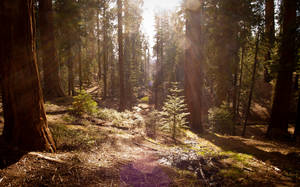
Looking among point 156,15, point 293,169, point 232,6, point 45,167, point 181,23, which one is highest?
point 156,15

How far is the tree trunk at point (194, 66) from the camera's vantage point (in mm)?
9734

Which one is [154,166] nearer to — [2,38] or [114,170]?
[114,170]

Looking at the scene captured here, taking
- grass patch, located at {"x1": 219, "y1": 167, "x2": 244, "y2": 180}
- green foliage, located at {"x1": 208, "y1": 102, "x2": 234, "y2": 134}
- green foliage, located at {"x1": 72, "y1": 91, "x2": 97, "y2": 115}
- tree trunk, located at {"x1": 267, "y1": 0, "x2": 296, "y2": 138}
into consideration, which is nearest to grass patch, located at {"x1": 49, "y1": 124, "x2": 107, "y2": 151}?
green foliage, located at {"x1": 72, "y1": 91, "x2": 97, "y2": 115}

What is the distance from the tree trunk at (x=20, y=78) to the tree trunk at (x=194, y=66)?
8603 mm

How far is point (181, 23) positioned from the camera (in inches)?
499

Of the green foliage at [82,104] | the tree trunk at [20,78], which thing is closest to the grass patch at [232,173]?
the tree trunk at [20,78]

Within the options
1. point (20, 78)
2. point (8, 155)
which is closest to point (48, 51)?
point (20, 78)

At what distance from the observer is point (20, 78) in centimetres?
311

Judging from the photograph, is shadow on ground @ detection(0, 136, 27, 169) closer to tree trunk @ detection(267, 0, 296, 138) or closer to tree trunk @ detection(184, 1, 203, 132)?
tree trunk @ detection(184, 1, 203, 132)

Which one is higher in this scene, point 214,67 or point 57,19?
point 57,19

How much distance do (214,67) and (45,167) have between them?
714 inches

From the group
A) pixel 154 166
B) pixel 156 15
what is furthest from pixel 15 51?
pixel 156 15

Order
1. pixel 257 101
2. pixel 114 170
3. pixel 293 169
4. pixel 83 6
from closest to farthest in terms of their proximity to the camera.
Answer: pixel 114 170 < pixel 293 169 < pixel 83 6 < pixel 257 101

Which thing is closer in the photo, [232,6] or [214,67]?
[232,6]
